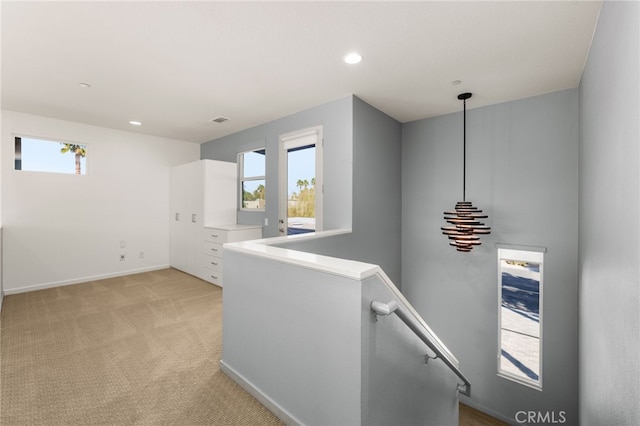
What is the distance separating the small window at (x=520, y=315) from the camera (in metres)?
3.46

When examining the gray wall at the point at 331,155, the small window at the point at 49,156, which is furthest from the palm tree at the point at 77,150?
the gray wall at the point at 331,155

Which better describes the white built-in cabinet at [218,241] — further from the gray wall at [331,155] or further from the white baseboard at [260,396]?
the white baseboard at [260,396]

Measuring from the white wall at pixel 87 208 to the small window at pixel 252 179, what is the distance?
5.56 feet

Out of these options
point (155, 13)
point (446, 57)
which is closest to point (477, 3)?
point (446, 57)

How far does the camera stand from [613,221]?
1.60m

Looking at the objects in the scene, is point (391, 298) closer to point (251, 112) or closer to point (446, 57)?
point (446, 57)

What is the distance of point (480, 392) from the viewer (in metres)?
3.74

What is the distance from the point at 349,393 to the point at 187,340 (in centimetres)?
203

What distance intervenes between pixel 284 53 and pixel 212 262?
344 centimetres

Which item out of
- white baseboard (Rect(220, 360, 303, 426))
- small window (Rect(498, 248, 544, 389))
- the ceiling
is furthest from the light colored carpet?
small window (Rect(498, 248, 544, 389))

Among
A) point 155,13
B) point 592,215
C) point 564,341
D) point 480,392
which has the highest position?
point 155,13

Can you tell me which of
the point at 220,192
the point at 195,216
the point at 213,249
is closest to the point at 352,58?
the point at 220,192

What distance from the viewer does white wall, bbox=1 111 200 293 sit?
4.05 meters

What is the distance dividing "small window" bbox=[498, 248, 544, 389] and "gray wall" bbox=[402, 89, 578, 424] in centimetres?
10
